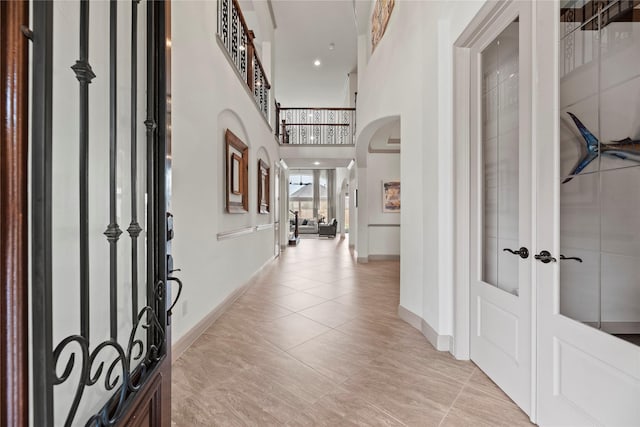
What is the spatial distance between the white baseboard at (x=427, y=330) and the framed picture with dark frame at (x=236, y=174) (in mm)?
2297

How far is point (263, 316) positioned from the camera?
312 centimetres

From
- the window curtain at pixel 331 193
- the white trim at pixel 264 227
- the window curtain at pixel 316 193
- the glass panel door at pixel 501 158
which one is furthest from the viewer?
the window curtain at pixel 316 193

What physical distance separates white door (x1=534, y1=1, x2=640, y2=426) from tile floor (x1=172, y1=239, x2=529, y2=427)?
1.52 ft

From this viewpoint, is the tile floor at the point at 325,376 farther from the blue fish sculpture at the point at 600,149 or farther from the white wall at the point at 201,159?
the blue fish sculpture at the point at 600,149

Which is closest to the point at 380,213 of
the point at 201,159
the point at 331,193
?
the point at 201,159

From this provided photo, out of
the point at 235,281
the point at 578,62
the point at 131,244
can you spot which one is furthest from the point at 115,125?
the point at 235,281

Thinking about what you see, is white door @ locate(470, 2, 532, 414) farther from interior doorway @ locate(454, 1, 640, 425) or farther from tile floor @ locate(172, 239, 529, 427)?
tile floor @ locate(172, 239, 529, 427)

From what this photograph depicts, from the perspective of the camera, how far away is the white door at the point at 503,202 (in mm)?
1691

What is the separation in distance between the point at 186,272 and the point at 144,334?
147 cm

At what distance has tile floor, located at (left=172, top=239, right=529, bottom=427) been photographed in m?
1.63

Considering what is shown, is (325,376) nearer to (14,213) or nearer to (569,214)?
(569,214)

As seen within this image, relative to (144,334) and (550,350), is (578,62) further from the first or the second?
(144,334)

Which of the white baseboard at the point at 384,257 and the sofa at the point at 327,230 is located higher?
the sofa at the point at 327,230

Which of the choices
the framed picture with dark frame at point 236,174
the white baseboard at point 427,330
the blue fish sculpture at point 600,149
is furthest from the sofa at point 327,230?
the blue fish sculpture at point 600,149
